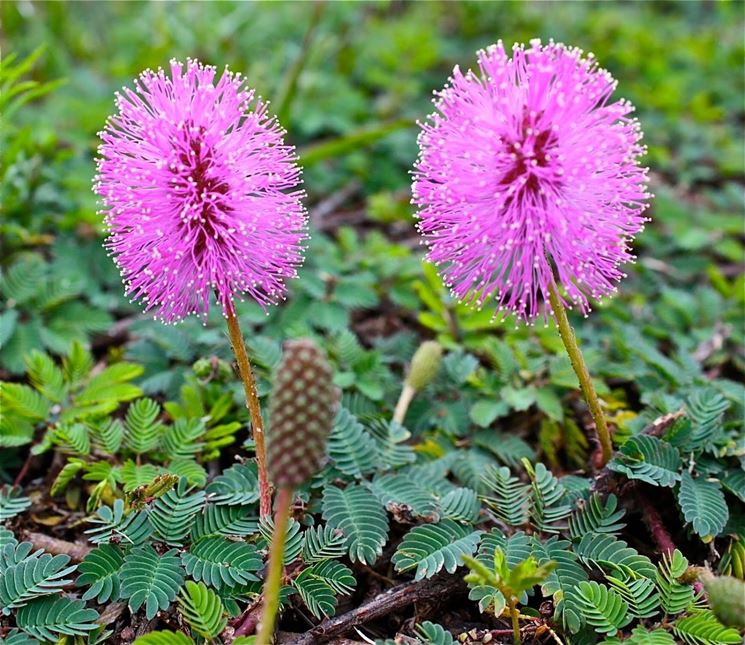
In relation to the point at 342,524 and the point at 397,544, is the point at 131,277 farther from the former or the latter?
the point at 397,544

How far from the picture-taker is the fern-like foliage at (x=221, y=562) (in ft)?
7.88

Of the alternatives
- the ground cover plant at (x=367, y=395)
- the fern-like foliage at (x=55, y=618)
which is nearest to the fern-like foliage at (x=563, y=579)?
the ground cover plant at (x=367, y=395)

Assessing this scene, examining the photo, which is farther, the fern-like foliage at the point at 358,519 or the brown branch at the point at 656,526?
the brown branch at the point at 656,526

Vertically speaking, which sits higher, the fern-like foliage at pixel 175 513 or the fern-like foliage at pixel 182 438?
the fern-like foliage at pixel 182 438

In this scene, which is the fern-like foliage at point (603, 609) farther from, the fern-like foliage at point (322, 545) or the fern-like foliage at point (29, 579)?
the fern-like foliage at point (29, 579)

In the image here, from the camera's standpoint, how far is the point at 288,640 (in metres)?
2.41

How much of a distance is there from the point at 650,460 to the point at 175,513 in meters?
1.64

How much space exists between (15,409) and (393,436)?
1504 millimetres

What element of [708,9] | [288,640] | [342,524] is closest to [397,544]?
[342,524]

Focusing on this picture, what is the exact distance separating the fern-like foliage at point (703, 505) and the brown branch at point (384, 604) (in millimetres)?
800

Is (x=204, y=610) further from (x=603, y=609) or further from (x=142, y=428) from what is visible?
(x=603, y=609)

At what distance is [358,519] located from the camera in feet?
8.48

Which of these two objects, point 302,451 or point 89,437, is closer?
point 302,451

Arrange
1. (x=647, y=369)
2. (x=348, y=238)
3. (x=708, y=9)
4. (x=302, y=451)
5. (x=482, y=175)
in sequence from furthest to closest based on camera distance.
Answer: (x=708, y=9)
(x=348, y=238)
(x=647, y=369)
(x=482, y=175)
(x=302, y=451)
